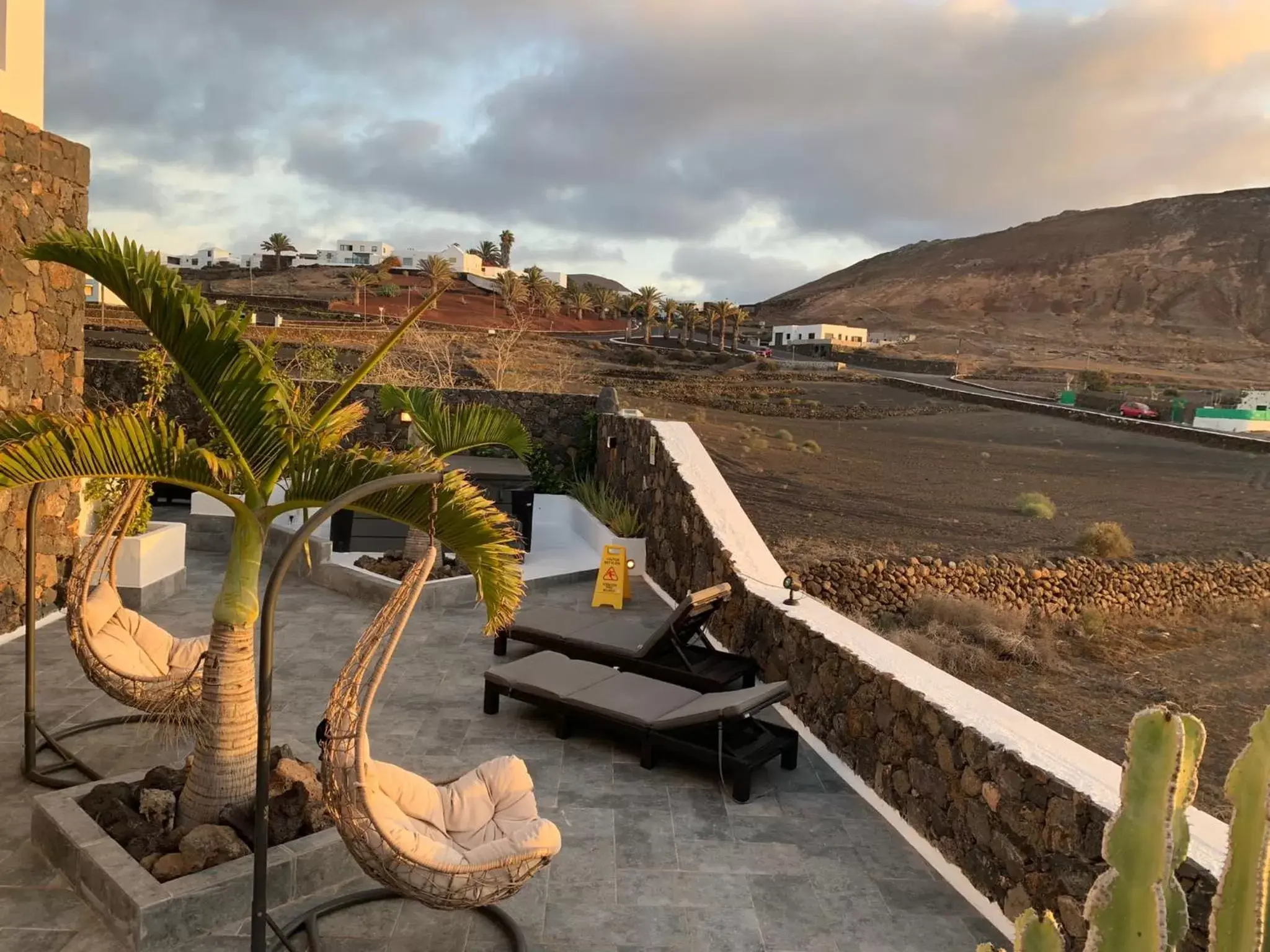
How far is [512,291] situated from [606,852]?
45.1 meters

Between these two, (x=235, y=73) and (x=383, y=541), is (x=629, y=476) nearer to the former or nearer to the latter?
(x=383, y=541)

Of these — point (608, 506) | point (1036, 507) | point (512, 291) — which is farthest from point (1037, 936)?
point (512, 291)

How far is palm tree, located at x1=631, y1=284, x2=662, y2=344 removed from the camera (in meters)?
49.6

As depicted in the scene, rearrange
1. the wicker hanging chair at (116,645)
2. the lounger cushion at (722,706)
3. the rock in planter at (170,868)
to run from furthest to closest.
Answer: the lounger cushion at (722,706), the wicker hanging chair at (116,645), the rock in planter at (170,868)

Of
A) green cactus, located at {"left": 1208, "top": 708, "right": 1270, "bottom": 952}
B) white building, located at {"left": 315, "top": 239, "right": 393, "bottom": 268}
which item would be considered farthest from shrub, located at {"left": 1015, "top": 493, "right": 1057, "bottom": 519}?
white building, located at {"left": 315, "top": 239, "right": 393, "bottom": 268}

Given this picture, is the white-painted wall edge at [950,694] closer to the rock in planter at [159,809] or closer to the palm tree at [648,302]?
the rock in planter at [159,809]

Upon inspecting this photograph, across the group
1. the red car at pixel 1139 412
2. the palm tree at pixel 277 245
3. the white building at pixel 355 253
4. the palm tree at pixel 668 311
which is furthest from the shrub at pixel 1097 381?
the palm tree at pixel 277 245

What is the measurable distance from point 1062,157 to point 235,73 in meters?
69.6

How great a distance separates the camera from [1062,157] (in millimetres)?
65875

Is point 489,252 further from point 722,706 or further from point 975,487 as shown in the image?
point 722,706

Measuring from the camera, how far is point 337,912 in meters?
3.17

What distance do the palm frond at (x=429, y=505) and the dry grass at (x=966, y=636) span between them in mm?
5231

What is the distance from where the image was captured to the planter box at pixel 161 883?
2.88 m

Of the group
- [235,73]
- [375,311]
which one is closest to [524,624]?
[235,73]
